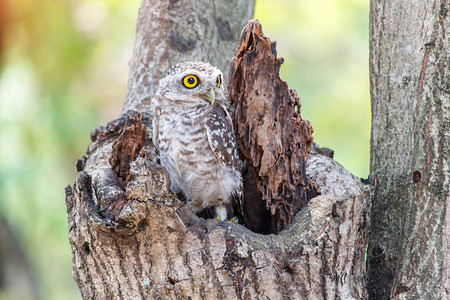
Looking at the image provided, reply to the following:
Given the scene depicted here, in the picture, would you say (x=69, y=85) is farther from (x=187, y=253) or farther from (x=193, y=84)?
(x=187, y=253)

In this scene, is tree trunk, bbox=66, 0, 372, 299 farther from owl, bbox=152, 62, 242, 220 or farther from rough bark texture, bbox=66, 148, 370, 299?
owl, bbox=152, 62, 242, 220

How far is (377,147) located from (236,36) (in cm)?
191

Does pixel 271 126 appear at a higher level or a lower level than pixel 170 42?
lower

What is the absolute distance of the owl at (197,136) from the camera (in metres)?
3.52

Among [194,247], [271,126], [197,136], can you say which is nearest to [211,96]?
[197,136]

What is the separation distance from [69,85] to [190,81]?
203 inches

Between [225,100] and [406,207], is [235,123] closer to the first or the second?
[225,100]

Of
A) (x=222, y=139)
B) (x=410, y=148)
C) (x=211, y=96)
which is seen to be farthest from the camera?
(x=211, y=96)

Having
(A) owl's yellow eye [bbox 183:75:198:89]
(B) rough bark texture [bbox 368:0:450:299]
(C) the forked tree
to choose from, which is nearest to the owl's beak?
(A) owl's yellow eye [bbox 183:75:198:89]

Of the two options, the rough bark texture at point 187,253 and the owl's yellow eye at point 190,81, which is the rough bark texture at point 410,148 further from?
the owl's yellow eye at point 190,81

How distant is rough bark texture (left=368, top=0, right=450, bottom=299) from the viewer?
2.65 metres

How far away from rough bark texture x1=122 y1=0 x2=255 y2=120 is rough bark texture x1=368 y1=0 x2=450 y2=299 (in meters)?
1.57

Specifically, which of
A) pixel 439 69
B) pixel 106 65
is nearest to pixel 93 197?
pixel 439 69

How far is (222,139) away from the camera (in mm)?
3477
